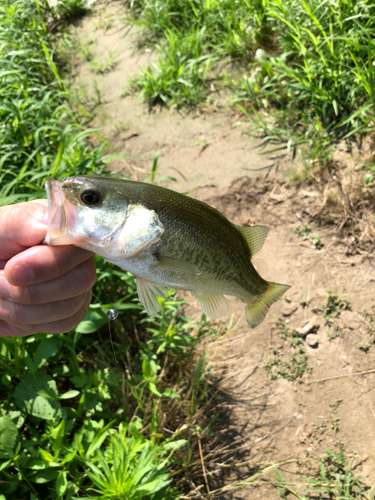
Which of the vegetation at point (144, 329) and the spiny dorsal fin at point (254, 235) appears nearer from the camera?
the spiny dorsal fin at point (254, 235)

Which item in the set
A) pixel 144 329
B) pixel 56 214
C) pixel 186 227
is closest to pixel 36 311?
pixel 56 214

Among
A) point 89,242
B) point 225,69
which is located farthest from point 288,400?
point 225,69

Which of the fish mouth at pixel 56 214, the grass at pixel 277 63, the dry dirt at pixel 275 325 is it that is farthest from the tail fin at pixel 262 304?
the grass at pixel 277 63

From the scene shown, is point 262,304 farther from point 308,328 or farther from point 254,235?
point 308,328

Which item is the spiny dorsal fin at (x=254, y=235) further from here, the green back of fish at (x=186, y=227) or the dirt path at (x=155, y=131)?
the dirt path at (x=155, y=131)

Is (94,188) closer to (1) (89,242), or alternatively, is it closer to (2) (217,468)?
(1) (89,242)

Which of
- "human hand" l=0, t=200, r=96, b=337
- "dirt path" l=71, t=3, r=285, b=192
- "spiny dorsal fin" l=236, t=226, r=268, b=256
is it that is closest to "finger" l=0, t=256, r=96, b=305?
"human hand" l=0, t=200, r=96, b=337

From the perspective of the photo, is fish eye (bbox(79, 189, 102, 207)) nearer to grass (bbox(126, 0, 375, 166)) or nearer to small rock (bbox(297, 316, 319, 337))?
small rock (bbox(297, 316, 319, 337))
